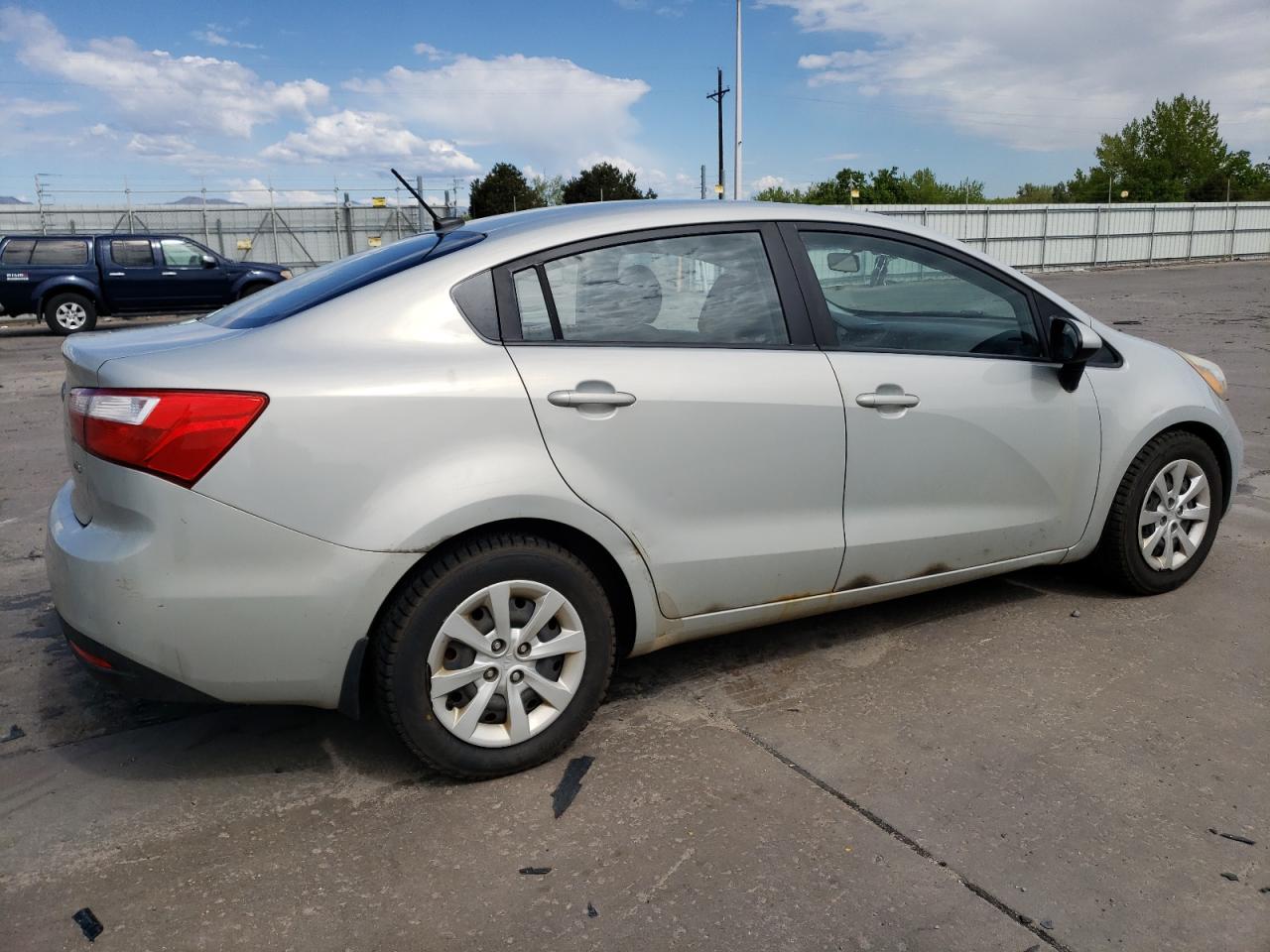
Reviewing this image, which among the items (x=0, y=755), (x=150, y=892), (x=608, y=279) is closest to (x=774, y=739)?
(x=608, y=279)

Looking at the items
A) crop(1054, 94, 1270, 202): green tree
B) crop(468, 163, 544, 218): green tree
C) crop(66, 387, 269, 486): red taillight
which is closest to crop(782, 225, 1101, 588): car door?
crop(66, 387, 269, 486): red taillight

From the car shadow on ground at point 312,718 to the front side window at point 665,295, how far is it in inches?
48.0

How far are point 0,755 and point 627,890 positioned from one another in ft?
6.60

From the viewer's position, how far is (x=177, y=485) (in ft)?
8.13

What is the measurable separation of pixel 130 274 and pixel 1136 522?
62.8 feet

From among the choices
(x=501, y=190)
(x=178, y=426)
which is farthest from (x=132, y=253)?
(x=501, y=190)

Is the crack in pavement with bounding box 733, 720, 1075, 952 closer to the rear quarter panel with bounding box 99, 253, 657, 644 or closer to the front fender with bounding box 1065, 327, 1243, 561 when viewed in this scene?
the rear quarter panel with bounding box 99, 253, 657, 644

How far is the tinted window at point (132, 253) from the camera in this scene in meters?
19.0

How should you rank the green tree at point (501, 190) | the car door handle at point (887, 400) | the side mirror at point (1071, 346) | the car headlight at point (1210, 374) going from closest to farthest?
the car door handle at point (887, 400) < the side mirror at point (1071, 346) < the car headlight at point (1210, 374) < the green tree at point (501, 190)

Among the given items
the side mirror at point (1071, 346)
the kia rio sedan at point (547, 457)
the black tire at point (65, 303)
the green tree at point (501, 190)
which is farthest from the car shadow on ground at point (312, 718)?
the green tree at point (501, 190)

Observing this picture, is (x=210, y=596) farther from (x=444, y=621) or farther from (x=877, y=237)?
(x=877, y=237)

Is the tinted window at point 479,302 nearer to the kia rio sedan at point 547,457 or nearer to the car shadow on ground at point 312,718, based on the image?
the kia rio sedan at point 547,457

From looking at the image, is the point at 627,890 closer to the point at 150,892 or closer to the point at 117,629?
the point at 150,892

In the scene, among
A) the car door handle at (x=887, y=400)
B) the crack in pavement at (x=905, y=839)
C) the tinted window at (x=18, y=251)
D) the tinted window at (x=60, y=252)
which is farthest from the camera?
the tinted window at (x=60, y=252)
